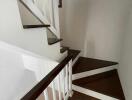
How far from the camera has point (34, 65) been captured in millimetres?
1529

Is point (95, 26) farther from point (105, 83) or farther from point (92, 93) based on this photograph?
point (92, 93)

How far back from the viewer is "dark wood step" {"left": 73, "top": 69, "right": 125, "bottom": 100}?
187 cm

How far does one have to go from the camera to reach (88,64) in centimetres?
247

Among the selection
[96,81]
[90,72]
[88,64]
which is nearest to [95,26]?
[88,64]

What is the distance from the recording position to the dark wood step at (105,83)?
6.15 ft

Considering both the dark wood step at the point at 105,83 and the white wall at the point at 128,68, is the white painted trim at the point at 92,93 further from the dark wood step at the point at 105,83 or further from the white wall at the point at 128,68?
the white wall at the point at 128,68

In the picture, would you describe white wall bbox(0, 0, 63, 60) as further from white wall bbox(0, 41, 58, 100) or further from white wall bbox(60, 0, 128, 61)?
white wall bbox(60, 0, 128, 61)

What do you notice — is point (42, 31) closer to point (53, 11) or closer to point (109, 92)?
point (53, 11)

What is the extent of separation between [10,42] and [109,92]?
1666 mm

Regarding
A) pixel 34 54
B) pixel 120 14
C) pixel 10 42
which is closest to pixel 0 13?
pixel 10 42

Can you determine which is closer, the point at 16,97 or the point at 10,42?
the point at 10,42

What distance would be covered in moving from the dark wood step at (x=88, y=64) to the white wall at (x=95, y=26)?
13 cm

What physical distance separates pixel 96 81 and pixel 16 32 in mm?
1710

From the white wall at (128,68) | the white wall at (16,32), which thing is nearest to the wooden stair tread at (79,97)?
the white wall at (128,68)
